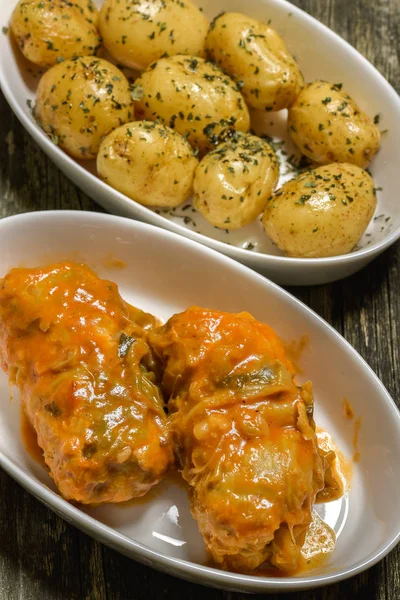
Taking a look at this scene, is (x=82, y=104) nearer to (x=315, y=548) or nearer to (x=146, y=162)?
(x=146, y=162)

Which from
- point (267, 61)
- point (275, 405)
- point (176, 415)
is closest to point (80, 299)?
point (176, 415)

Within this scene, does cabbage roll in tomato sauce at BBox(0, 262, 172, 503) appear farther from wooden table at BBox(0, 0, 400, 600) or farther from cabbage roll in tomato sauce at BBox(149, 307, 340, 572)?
wooden table at BBox(0, 0, 400, 600)

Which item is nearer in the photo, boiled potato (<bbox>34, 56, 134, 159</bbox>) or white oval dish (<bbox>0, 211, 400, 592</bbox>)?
white oval dish (<bbox>0, 211, 400, 592</bbox>)

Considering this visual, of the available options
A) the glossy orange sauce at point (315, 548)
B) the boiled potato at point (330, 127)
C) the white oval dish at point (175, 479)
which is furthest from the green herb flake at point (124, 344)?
the boiled potato at point (330, 127)

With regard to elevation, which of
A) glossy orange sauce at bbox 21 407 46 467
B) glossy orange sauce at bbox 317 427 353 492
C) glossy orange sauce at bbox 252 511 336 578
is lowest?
glossy orange sauce at bbox 21 407 46 467

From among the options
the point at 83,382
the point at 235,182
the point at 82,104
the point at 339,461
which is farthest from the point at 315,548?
the point at 82,104

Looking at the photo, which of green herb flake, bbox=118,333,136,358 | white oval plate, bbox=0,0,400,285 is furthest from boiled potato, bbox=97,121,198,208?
green herb flake, bbox=118,333,136,358

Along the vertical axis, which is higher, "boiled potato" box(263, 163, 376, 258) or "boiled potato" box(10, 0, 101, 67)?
"boiled potato" box(263, 163, 376, 258)
